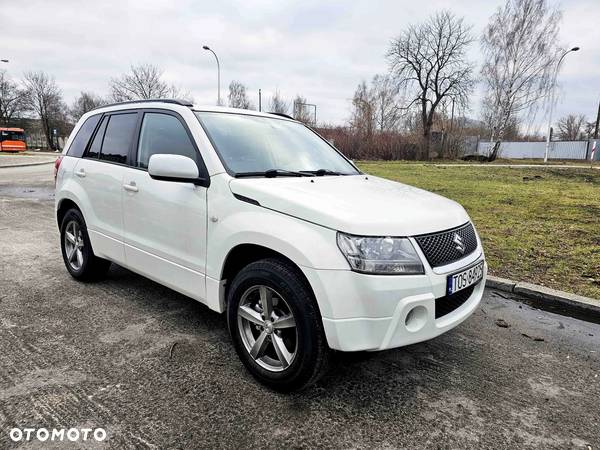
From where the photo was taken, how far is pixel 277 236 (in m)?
2.42

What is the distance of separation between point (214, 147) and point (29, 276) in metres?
3.15

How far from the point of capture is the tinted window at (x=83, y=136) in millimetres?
4379

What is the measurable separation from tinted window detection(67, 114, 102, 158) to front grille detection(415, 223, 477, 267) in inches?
144

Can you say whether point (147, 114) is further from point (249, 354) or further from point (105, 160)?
point (249, 354)

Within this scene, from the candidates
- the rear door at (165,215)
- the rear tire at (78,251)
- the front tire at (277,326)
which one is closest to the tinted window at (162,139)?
the rear door at (165,215)

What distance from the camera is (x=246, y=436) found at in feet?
7.22

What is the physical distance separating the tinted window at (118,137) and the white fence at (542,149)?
120 ft

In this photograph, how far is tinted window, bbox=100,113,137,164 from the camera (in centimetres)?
376

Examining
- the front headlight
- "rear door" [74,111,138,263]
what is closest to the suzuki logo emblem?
the front headlight

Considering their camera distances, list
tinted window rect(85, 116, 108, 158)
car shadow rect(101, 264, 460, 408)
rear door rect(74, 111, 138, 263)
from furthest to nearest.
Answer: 1. tinted window rect(85, 116, 108, 158)
2. rear door rect(74, 111, 138, 263)
3. car shadow rect(101, 264, 460, 408)

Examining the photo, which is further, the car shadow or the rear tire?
the rear tire

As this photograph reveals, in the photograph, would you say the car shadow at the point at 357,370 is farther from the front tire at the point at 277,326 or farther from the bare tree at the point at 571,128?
the bare tree at the point at 571,128

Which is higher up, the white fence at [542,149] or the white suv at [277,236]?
the white fence at [542,149]

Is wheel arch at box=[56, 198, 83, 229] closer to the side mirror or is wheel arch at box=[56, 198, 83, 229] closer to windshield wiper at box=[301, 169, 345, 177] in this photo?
the side mirror
